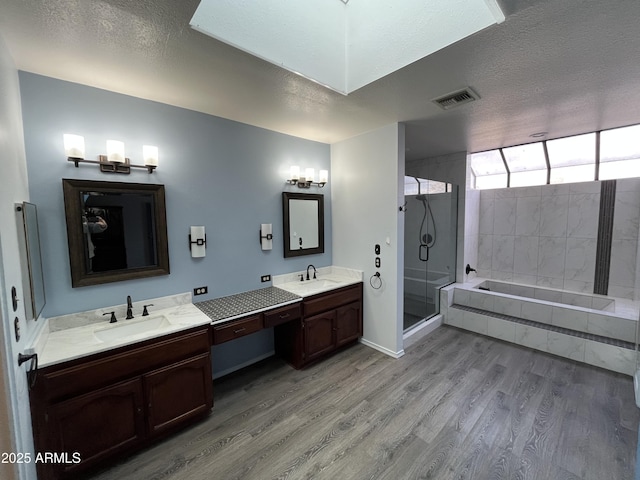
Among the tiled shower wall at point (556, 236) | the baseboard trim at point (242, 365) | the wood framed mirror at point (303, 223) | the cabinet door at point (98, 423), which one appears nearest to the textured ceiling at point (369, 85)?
the wood framed mirror at point (303, 223)

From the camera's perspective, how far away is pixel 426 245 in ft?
13.6

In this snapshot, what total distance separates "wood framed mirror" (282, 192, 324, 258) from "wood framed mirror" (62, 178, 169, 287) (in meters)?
1.32

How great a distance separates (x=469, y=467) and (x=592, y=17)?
9.05 feet

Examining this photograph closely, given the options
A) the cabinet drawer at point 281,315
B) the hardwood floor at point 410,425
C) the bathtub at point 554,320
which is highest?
the cabinet drawer at point 281,315

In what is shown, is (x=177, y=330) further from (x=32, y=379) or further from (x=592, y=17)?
(x=592, y=17)

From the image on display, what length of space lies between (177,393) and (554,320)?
4.27 meters

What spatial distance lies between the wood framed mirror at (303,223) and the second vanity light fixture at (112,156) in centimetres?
138

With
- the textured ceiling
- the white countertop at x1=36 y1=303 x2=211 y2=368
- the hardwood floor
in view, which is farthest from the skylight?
Result: the hardwood floor

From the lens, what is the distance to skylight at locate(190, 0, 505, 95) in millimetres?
1454

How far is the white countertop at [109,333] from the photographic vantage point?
1.57m

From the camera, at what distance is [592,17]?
137 cm

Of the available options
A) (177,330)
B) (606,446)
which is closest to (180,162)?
(177,330)

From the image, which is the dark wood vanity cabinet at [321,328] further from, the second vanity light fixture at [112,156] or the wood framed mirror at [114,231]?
the second vanity light fixture at [112,156]

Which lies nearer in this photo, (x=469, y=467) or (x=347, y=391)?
(x=469, y=467)
